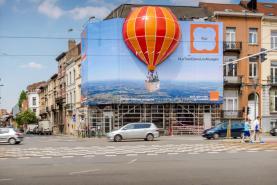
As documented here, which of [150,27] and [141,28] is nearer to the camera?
[150,27]

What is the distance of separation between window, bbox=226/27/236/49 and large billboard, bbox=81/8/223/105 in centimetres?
156

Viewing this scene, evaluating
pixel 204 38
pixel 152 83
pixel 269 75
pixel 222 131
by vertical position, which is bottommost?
pixel 222 131

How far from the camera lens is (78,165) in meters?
16.5

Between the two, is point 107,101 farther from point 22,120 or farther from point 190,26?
point 22,120

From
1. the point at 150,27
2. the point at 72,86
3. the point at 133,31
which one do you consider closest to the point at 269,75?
the point at 150,27

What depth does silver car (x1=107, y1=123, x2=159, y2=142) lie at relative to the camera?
120 ft

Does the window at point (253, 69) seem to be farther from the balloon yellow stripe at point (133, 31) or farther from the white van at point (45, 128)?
the white van at point (45, 128)

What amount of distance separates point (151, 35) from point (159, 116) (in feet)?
30.7

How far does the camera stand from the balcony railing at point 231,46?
52231mm

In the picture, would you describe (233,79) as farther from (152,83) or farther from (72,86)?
(72,86)

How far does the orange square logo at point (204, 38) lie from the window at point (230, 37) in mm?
1821

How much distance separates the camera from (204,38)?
50969 millimetres

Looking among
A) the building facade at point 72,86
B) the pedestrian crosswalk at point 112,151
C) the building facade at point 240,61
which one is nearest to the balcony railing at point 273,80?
the building facade at point 240,61

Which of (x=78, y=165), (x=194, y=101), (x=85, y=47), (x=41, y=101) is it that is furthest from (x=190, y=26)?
(x=41, y=101)
